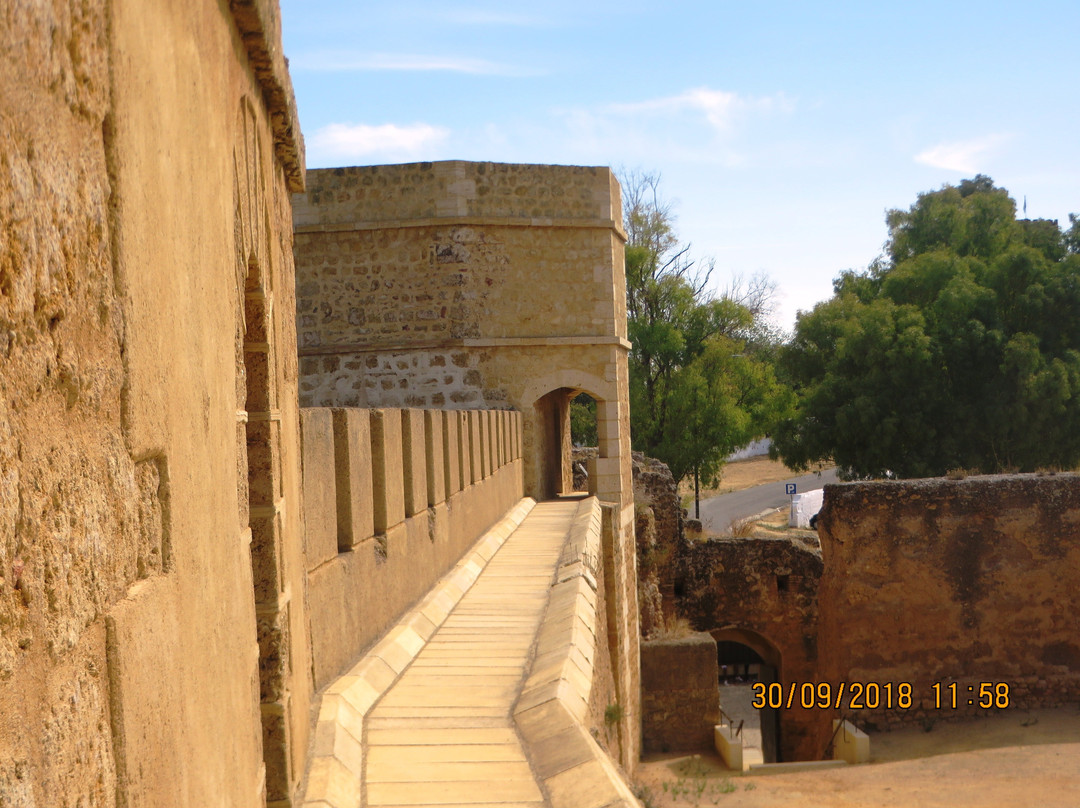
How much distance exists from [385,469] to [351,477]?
1.78 ft

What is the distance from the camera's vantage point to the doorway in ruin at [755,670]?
1916cm

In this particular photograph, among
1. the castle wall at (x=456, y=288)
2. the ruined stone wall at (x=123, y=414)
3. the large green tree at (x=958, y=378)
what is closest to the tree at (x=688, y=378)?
the large green tree at (x=958, y=378)

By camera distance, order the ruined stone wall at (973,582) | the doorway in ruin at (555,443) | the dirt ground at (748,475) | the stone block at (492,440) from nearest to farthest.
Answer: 1. the stone block at (492,440)
2. the doorway in ruin at (555,443)
3. the ruined stone wall at (973,582)
4. the dirt ground at (748,475)

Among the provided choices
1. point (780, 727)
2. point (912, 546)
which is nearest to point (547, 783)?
point (912, 546)

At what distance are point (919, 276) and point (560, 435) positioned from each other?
1783 cm

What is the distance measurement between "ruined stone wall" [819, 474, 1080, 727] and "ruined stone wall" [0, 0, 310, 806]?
16053 mm

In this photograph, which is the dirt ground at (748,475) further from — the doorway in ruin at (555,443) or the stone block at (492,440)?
the stone block at (492,440)

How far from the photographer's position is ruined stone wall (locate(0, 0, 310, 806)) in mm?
1090

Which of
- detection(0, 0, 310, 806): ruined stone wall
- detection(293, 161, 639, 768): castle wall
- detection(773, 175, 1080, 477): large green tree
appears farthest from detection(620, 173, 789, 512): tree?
detection(0, 0, 310, 806): ruined stone wall

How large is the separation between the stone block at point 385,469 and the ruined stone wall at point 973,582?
13.5m

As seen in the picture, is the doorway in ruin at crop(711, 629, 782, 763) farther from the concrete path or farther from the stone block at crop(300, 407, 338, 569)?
the stone block at crop(300, 407, 338, 569)

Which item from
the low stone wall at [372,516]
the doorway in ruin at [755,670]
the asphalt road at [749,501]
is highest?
the low stone wall at [372,516]

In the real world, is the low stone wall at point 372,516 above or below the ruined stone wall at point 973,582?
above

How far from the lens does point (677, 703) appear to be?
16.0 metres
